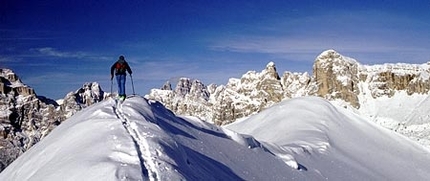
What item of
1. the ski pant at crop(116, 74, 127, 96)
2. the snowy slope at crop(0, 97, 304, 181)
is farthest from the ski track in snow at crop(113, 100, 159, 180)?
the ski pant at crop(116, 74, 127, 96)

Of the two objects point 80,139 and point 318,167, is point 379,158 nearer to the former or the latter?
point 318,167

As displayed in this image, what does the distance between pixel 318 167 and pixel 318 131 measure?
11459 mm

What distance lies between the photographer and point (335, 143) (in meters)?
42.4

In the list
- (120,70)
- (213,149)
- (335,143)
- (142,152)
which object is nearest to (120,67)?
(120,70)

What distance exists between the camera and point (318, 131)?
4434 cm

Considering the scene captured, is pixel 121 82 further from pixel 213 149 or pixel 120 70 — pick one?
pixel 213 149

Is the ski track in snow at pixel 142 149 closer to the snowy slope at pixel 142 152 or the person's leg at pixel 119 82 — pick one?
the snowy slope at pixel 142 152

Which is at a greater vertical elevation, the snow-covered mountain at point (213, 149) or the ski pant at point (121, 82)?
the ski pant at point (121, 82)

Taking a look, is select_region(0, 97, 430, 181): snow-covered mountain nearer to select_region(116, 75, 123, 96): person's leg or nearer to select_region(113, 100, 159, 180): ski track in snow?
select_region(113, 100, 159, 180): ski track in snow

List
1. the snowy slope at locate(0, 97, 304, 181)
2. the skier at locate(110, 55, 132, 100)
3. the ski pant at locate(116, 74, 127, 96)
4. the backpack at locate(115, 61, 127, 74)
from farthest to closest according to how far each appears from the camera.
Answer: the backpack at locate(115, 61, 127, 74) → the skier at locate(110, 55, 132, 100) → the ski pant at locate(116, 74, 127, 96) → the snowy slope at locate(0, 97, 304, 181)

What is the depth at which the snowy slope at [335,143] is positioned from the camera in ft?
116

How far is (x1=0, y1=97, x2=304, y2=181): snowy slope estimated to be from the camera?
1507cm

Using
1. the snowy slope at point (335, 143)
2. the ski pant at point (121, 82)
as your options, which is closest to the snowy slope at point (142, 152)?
the ski pant at point (121, 82)

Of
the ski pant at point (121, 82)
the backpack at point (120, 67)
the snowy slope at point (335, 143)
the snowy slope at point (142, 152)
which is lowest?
the snowy slope at point (335, 143)
